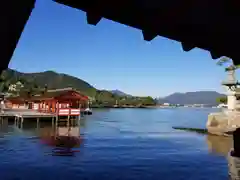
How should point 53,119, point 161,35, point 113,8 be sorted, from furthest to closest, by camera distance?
1. point 53,119
2. point 161,35
3. point 113,8

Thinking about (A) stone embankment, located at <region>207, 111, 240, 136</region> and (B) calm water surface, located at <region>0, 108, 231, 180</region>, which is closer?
(B) calm water surface, located at <region>0, 108, 231, 180</region>

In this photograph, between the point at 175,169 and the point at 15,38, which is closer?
the point at 15,38

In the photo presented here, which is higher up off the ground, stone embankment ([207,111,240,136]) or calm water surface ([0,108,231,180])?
stone embankment ([207,111,240,136])

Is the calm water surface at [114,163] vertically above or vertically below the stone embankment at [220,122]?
below

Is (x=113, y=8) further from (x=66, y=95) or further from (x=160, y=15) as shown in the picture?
(x=66, y=95)

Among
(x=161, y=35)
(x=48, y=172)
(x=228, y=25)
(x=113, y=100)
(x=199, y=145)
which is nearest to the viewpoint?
(x=228, y=25)

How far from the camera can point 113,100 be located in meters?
170

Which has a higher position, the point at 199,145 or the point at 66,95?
the point at 66,95

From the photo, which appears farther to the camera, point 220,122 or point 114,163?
→ point 220,122

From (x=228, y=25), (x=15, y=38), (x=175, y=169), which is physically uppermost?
(x=228, y=25)

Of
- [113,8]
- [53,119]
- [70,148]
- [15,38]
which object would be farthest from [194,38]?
[53,119]

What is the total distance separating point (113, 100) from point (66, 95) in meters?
126

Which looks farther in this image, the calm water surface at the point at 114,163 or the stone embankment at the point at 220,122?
the stone embankment at the point at 220,122

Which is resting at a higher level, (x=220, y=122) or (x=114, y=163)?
(x=220, y=122)
